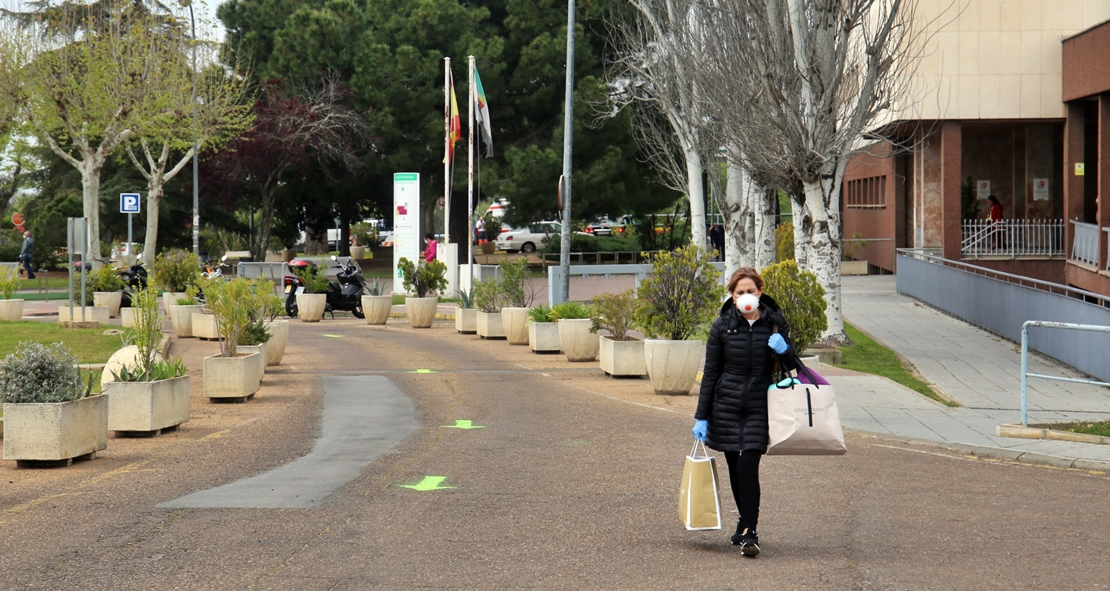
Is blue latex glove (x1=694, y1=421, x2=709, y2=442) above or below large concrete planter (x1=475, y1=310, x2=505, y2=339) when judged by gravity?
above

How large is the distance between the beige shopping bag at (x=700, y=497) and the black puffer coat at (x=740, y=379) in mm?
152

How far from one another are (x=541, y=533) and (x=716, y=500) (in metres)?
1.11

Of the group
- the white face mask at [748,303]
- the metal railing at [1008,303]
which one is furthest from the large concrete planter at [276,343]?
the white face mask at [748,303]

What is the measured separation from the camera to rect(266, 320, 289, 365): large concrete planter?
18.3 metres

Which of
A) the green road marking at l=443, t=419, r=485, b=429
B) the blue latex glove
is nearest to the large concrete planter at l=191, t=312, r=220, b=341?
the green road marking at l=443, t=419, r=485, b=429

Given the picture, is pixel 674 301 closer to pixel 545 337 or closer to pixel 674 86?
pixel 545 337

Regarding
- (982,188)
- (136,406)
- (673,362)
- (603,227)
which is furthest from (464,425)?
(603,227)

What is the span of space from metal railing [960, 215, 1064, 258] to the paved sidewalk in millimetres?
9510

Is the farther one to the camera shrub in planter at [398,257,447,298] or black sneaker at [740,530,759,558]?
shrub in planter at [398,257,447,298]

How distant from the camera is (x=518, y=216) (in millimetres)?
46812

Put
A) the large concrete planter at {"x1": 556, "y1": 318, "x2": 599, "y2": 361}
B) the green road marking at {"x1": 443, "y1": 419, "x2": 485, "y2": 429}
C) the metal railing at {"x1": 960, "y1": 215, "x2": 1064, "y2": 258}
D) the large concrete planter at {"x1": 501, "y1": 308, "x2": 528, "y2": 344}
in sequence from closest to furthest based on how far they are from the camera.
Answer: the green road marking at {"x1": 443, "y1": 419, "x2": 485, "y2": 429} → the large concrete planter at {"x1": 556, "y1": 318, "x2": 599, "y2": 361} → the large concrete planter at {"x1": 501, "y1": 308, "x2": 528, "y2": 344} → the metal railing at {"x1": 960, "y1": 215, "x2": 1064, "y2": 258}

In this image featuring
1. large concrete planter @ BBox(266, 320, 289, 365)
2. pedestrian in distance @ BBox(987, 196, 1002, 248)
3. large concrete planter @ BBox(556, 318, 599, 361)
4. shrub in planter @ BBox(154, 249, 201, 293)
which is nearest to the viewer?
large concrete planter @ BBox(266, 320, 289, 365)

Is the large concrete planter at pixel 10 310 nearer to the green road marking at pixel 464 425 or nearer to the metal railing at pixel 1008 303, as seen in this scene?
the green road marking at pixel 464 425

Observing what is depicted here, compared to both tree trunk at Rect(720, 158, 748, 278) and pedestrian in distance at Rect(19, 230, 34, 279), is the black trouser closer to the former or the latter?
tree trunk at Rect(720, 158, 748, 278)
